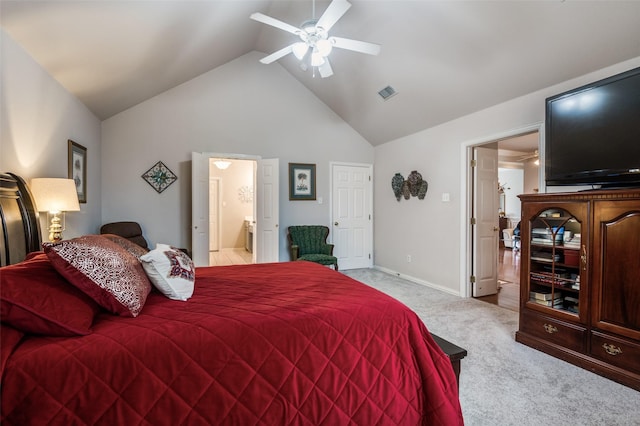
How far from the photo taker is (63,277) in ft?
4.19

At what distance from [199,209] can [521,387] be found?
417 cm

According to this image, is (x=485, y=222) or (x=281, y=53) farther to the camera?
(x=485, y=222)

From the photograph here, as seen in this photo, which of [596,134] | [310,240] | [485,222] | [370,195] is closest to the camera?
[596,134]

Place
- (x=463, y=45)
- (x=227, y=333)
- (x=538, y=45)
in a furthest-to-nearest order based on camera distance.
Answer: (x=463, y=45)
(x=538, y=45)
(x=227, y=333)

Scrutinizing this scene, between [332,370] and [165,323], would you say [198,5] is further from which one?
[332,370]

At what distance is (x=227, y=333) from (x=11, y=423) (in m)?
0.66

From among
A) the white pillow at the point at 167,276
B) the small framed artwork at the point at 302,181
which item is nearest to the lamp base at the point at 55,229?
the white pillow at the point at 167,276

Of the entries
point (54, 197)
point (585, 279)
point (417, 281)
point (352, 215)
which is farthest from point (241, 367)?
point (352, 215)

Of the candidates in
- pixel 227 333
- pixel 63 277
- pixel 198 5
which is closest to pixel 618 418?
pixel 227 333

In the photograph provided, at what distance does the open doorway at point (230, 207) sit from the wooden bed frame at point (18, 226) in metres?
5.96

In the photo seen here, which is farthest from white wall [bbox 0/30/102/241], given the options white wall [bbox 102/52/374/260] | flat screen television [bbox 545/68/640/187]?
flat screen television [bbox 545/68/640/187]

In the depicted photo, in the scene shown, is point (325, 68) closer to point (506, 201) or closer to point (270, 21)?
point (270, 21)

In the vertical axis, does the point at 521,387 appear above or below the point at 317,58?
below

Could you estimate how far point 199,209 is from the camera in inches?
179
